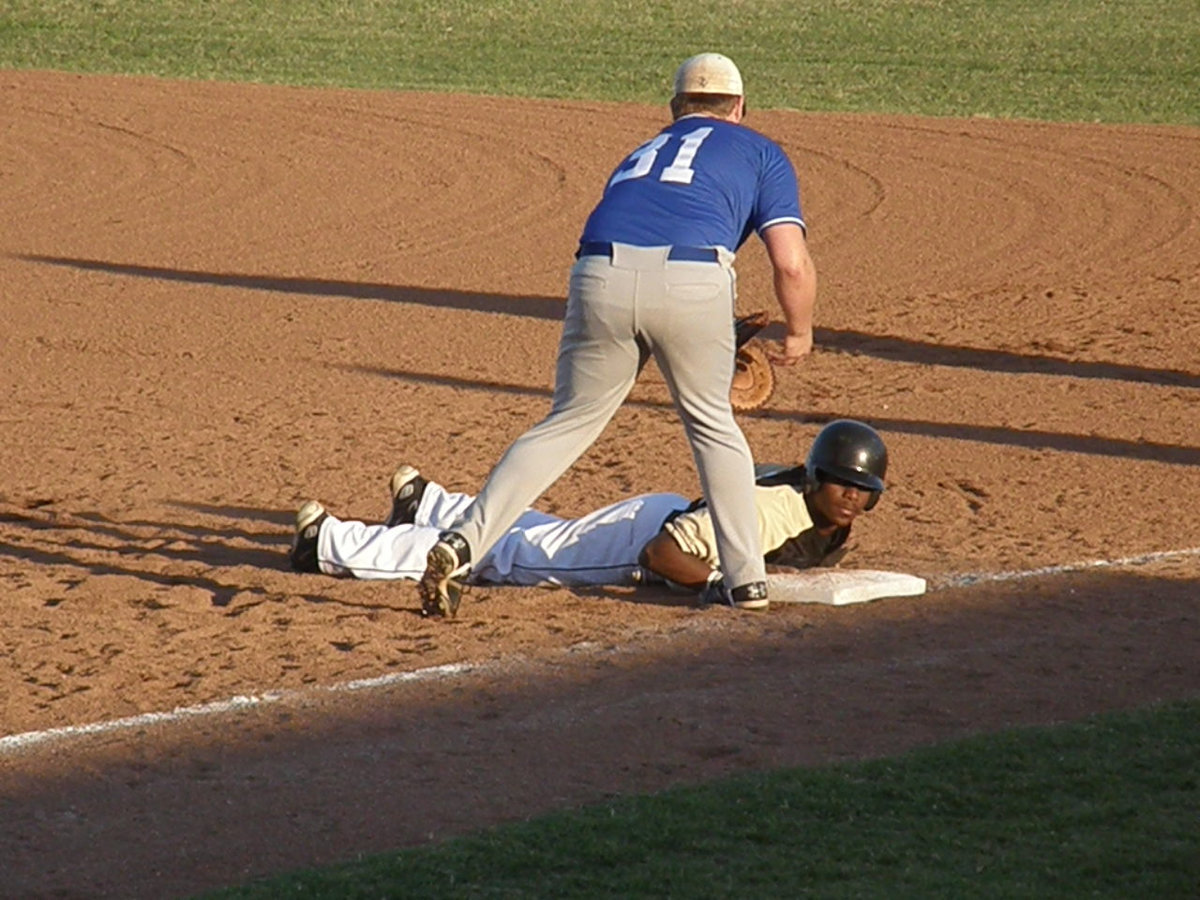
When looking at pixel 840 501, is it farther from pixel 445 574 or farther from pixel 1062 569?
pixel 445 574

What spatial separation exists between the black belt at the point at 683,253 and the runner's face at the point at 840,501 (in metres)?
1.11

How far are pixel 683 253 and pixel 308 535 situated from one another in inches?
75.5

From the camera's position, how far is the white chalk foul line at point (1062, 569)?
7105 millimetres

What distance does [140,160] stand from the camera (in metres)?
18.9

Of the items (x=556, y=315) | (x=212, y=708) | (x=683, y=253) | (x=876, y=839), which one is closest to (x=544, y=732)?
(x=212, y=708)

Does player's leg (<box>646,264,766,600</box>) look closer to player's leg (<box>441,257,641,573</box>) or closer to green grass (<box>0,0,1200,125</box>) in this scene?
player's leg (<box>441,257,641,573</box>)

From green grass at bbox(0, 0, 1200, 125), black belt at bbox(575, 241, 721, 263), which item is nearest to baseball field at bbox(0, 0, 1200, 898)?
black belt at bbox(575, 241, 721, 263)

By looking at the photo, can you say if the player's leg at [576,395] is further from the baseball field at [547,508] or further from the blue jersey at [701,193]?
the baseball field at [547,508]

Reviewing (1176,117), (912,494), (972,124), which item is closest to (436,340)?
(912,494)

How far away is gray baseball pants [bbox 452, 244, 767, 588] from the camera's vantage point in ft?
20.2

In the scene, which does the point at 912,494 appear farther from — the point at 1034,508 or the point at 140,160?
the point at 140,160

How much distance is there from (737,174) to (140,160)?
45.1 ft

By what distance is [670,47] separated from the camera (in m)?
27.4

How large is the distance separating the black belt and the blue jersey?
0.02m
